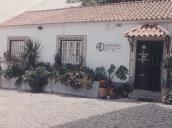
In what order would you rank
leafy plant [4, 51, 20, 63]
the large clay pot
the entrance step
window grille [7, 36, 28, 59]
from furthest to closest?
1. window grille [7, 36, 28, 59]
2. leafy plant [4, 51, 20, 63]
3. the large clay pot
4. the entrance step

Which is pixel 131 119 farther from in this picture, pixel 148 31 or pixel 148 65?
pixel 148 65

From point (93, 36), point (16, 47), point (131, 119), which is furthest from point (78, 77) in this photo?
point (131, 119)

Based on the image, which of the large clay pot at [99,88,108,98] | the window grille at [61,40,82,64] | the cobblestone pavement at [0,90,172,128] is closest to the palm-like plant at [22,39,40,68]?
the window grille at [61,40,82,64]

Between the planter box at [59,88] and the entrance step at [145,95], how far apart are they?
170cm

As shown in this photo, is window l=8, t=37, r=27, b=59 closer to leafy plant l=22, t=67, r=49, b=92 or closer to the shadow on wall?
leafy plant l=22, t=67, r=49, b=92

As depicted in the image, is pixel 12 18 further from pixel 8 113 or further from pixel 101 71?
pixel 8 113

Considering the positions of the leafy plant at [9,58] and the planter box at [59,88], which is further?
the leafy plant at [9,58]

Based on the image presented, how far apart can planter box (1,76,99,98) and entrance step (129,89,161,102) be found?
67.1 inches

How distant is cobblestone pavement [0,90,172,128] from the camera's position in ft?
34.1

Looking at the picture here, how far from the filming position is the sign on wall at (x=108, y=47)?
1740 centimetres

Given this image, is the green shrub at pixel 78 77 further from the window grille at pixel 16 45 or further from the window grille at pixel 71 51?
the window grille at pixel 16 45

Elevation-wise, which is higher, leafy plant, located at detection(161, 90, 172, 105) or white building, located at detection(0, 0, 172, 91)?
white building, located at detection(0, 0, 172, 91)

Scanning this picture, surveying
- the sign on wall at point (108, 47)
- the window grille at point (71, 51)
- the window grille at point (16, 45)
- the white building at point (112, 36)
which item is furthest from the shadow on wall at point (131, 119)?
the window grille at point (16, 45)

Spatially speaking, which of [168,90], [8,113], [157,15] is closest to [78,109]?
[8,113]
